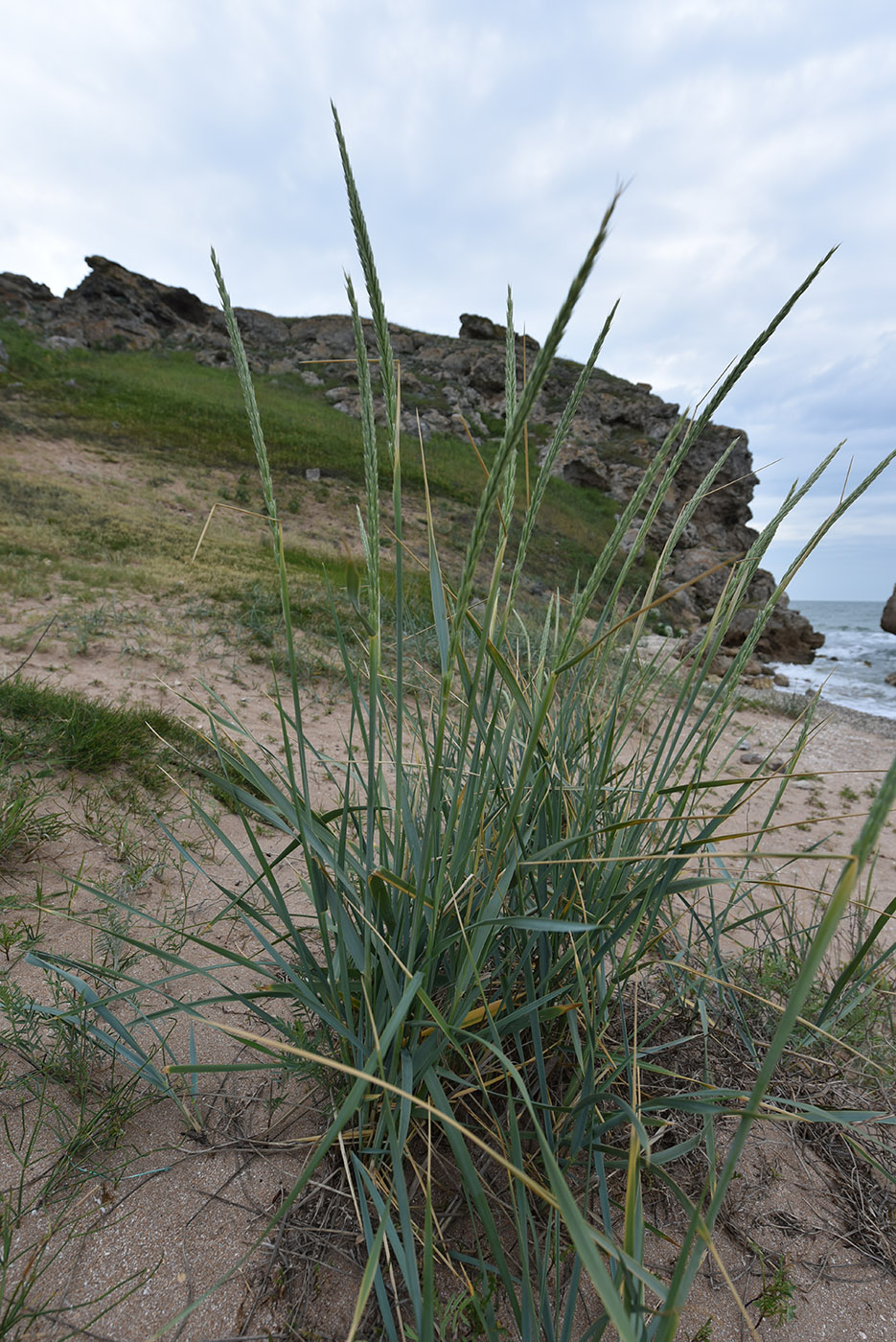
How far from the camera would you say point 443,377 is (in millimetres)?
29906

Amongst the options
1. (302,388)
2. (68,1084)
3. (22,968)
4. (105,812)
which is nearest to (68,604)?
(105,812)

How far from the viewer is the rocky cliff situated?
22547mm

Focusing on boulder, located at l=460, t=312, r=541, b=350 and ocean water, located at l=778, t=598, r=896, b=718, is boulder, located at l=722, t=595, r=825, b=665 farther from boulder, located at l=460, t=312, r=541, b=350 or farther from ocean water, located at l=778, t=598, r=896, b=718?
boulder, located at l=460, t=312, r=541, b=350

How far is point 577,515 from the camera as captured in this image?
21.0 metres

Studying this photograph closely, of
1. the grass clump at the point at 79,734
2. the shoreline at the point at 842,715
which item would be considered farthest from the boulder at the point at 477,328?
the grass clump at the point at 79,734

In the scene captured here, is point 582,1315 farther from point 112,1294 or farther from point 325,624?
point 325,624

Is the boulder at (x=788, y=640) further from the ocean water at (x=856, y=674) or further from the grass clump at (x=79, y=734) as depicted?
the grass clump at (x=79, y=734)

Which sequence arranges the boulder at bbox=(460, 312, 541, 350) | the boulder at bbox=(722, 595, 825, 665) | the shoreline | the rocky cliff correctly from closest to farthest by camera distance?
the shoreline → the boulder at bbox=(722, 595, 825, 665) → the rocky cliff → the boulder at bbox=(460, 312, 541, 350)

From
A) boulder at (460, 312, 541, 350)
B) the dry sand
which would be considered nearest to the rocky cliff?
boulder at (460, 312, 541, 350)

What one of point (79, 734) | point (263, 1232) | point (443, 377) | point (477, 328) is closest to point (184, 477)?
point (79, 734)

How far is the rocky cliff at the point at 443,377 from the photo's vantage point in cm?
2255

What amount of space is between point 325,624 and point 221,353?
2539 cm

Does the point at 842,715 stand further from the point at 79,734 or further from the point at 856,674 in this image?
the point at 79,734

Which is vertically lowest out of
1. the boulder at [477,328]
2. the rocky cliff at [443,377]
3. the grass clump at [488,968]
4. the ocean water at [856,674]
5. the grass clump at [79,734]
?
the ocean water at [856,674]
